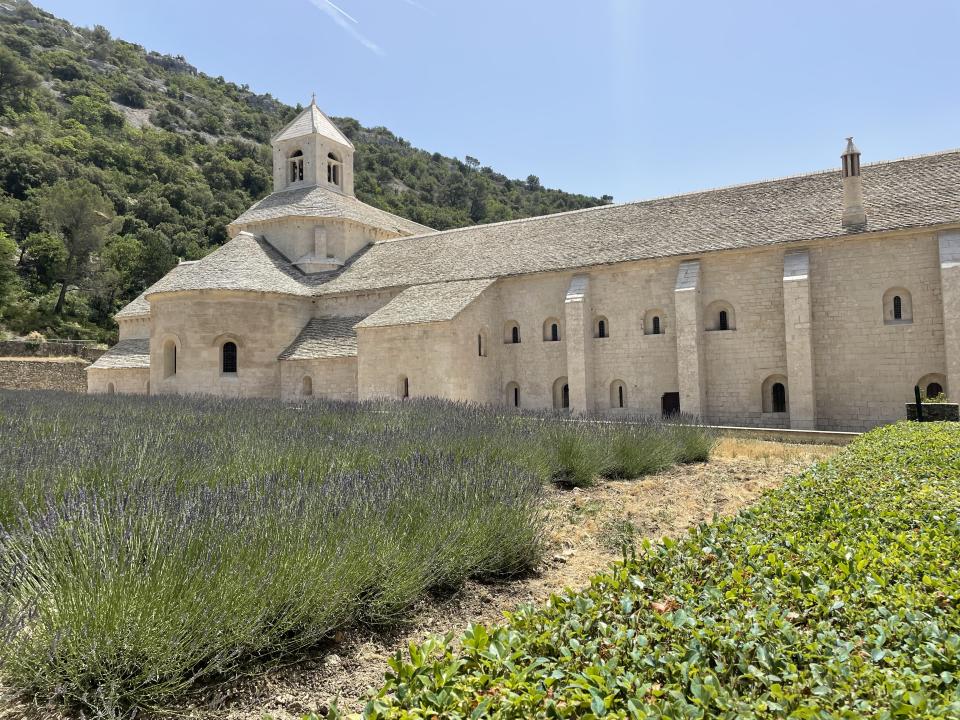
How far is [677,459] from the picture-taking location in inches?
460

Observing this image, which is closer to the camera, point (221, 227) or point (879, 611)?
point (879, 611)

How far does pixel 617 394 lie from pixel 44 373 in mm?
29969

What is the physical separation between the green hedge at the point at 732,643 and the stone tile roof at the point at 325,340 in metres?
21.0

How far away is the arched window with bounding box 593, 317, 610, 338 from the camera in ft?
70.7

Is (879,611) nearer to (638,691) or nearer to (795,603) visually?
(795,603)

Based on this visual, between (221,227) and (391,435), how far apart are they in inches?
2253

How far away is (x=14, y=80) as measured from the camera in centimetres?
6812

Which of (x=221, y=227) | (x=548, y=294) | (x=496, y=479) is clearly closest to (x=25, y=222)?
(x=221, y=227)

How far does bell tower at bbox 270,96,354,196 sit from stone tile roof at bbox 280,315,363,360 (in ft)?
30.9

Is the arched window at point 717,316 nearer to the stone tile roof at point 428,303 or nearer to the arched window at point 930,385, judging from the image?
the arched window at point 930,385

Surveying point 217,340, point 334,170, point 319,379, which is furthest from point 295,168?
point 319,379

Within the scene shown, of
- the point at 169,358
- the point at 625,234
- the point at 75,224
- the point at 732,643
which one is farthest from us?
the point at 75,224

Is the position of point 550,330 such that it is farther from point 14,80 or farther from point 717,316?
point 14,80

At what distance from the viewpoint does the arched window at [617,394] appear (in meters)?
21.2
